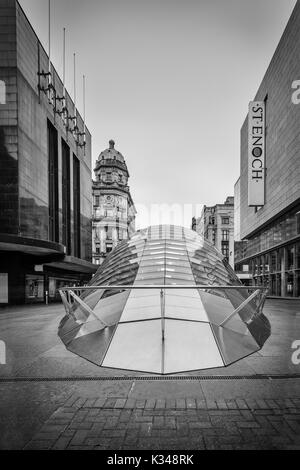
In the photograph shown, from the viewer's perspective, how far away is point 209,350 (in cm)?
489

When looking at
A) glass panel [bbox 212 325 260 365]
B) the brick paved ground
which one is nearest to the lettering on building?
glass panel [bbox 212 325 260 365]

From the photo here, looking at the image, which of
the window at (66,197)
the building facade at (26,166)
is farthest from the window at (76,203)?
the building facade at (26,166)

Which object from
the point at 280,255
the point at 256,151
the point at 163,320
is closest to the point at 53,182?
the point at 256,151

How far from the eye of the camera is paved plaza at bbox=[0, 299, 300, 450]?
3305 mm

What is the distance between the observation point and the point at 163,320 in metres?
4.63

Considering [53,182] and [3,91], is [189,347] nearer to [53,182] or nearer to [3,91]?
[3,91]

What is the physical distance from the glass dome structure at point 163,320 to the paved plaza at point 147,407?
0.52 meters

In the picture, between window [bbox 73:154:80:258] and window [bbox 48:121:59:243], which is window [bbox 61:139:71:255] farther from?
window [bbox 48:121:59:243]

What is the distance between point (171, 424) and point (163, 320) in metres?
1.41

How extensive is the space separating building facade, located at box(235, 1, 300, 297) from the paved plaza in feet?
76.5

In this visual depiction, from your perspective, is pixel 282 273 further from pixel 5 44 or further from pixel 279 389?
pixel 5 44

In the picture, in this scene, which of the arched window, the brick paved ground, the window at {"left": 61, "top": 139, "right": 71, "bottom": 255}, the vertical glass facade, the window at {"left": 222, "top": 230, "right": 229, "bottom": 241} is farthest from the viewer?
the window at {"left": 222, "top": 230, "right": 229, "bottom": 241}

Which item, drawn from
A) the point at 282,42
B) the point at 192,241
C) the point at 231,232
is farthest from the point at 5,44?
the point at 231,232

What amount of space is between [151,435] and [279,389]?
8.42 ft
